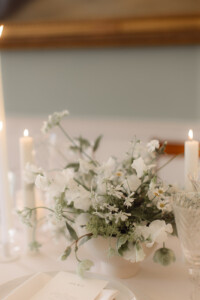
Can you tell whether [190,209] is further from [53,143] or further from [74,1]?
[74,1]

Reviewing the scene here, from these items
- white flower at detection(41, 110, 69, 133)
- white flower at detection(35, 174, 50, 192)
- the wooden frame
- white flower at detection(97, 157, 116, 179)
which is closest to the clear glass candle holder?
A: white flower at detection(97, 157, 116, 179)

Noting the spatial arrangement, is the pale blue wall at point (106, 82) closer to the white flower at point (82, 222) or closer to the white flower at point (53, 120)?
the white flower at point (53, 120)

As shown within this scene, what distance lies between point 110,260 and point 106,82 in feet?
4.74

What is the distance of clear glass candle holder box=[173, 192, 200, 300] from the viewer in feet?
2.44

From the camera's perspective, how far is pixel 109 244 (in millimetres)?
801

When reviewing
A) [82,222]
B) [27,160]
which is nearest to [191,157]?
[82,222]

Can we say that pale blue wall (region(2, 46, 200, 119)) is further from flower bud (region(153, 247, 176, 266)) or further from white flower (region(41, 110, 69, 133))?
flower bud (region(153, 247, 176, 266))

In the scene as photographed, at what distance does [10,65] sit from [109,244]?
184 centimetres

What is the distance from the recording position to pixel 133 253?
2.55 ft

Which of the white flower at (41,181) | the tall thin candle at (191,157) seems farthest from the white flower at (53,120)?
the tall thin candle at (191,157)

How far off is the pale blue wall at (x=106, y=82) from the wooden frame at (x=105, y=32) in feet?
0.19

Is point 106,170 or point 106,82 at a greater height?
point 106,82

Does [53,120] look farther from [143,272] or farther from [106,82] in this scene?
[106,82]

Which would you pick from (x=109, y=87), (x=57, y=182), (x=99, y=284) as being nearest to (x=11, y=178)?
(x=57, y=182)
